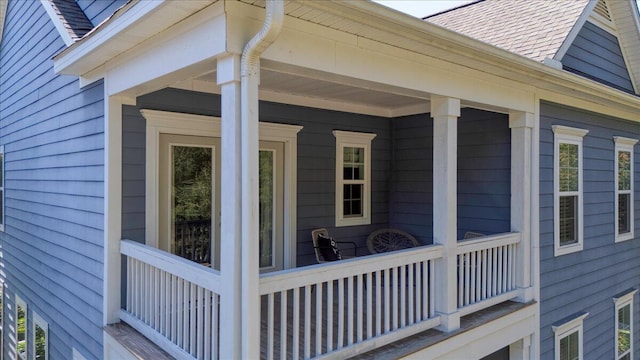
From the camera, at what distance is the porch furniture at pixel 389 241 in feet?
21.6

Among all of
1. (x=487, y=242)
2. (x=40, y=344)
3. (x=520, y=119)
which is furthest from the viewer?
(x=40, y=344)

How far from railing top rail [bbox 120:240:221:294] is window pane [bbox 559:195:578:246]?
4939mm

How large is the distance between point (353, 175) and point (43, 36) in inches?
187

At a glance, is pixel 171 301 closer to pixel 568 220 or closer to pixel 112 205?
pixel 112 205

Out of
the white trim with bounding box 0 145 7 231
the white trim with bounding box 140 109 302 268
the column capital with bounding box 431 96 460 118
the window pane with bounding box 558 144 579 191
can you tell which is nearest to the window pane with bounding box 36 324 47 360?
the white trim with bounding box 0 145 7 231

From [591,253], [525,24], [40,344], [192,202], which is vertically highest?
[525,24]

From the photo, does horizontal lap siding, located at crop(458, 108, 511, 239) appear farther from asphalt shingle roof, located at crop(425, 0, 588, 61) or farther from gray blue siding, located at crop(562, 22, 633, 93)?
gray blue siding, located at crop(562, 22, 633, 93)

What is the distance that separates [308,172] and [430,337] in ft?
9.25

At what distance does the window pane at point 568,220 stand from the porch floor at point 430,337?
1.55 meters

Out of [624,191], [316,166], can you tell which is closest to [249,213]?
[316,166]

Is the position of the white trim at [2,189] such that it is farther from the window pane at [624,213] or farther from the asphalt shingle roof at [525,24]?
the window pane at [624,213]

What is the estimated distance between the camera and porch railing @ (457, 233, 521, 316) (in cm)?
441

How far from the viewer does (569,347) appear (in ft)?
20.1

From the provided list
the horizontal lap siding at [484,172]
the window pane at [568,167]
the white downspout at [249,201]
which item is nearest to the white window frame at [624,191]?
the window pane at [568,167]
